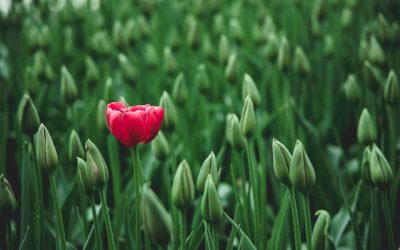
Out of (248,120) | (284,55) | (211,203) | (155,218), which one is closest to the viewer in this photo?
(155,218)

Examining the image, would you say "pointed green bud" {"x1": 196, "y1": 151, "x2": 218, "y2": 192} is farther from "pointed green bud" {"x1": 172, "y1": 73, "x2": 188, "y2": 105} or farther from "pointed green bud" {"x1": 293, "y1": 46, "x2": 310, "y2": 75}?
"pointed green bud" {"x1": 293, "y1": 46, "x2": 310, "y2": 75}

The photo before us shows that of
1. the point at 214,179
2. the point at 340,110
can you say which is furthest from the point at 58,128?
the point at 214,179

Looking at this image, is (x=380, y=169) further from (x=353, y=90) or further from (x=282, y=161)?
(x=353, y=90)

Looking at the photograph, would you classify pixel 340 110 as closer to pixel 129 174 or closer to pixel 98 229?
pixel 129 174

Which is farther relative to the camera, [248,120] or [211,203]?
[248,120]

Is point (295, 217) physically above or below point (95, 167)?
below

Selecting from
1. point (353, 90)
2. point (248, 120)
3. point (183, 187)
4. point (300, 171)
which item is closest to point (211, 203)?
point (183, 187)
